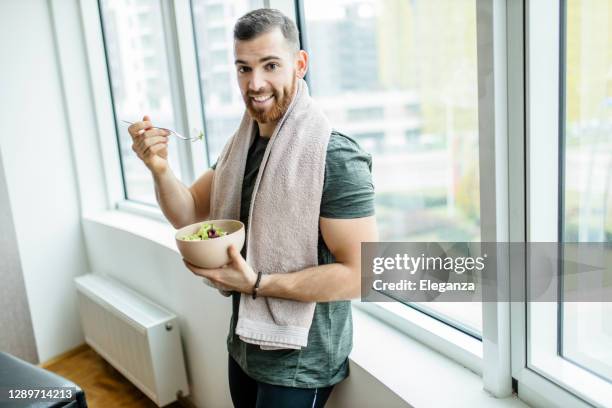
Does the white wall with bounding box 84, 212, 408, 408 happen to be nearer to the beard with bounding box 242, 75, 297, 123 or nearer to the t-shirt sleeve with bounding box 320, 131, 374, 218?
the t-shirt sleeve with bounding box 320, 131, 374, 218

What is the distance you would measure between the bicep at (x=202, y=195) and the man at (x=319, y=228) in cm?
13

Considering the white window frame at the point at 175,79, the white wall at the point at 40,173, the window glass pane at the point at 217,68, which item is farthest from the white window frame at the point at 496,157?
the white wall at the point at 40,173

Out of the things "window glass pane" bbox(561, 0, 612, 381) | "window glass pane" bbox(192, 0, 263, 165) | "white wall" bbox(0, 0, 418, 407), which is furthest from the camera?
"white wall" bbox(0, 0, 418, 407)

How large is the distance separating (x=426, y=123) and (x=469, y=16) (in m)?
0.29

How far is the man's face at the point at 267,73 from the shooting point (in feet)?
3.63

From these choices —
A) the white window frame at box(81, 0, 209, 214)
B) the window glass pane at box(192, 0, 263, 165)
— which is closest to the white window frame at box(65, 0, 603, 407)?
the window glass pane at box(192, 0, 263, 165)

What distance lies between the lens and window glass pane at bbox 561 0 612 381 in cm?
92

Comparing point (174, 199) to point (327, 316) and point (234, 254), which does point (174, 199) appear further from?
point (327, 316)

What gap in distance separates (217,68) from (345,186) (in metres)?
1.33

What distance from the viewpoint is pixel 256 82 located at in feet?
3.65

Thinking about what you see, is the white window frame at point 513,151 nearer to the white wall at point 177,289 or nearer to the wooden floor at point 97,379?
the white wall at point 177,289

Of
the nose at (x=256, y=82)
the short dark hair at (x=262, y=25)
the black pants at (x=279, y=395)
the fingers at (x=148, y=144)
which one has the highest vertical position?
the short dark hair at (x=262, y=25)

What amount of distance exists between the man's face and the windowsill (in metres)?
0.65

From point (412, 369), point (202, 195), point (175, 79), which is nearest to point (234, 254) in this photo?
point (202, 195)
